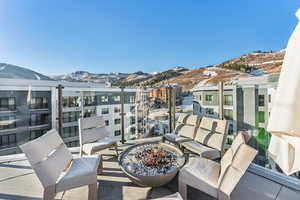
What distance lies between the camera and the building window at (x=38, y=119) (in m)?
3.35

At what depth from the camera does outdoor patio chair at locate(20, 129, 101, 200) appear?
5.02 ft

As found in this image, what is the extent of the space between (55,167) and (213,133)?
248 centimetres

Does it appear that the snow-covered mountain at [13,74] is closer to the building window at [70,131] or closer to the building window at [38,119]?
the building window at [38,119]

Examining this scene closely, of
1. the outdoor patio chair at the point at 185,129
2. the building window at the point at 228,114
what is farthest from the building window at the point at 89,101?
the building window at the point at 228,114

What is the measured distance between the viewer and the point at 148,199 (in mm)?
1798

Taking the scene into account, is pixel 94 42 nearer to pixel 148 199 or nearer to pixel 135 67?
pixel 135 67

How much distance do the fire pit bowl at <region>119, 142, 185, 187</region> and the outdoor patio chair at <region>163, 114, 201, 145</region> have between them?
577mm

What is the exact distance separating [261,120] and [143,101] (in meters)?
2.84

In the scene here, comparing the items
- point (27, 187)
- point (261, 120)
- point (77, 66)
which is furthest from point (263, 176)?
point (77, 66)

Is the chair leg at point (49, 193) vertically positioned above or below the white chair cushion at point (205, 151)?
below

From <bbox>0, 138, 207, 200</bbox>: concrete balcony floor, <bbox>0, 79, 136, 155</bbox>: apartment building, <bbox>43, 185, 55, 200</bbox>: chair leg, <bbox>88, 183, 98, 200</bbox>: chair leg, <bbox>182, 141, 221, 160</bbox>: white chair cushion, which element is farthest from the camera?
<bbox>0, 79, 136, 155</bbox>: apartment building

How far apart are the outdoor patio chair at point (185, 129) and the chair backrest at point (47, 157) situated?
195 cm

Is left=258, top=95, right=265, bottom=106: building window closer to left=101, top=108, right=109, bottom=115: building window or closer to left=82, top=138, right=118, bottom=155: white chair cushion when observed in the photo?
left=82, top=138, right=118, bottom=155: white chair cushion

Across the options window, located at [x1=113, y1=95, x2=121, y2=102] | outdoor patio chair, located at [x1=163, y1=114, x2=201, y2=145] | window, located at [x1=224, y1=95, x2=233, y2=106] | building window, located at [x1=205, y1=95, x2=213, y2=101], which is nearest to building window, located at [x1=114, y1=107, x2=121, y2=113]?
window, located at [x1=113, y1=95, x2=121, y2=102]
